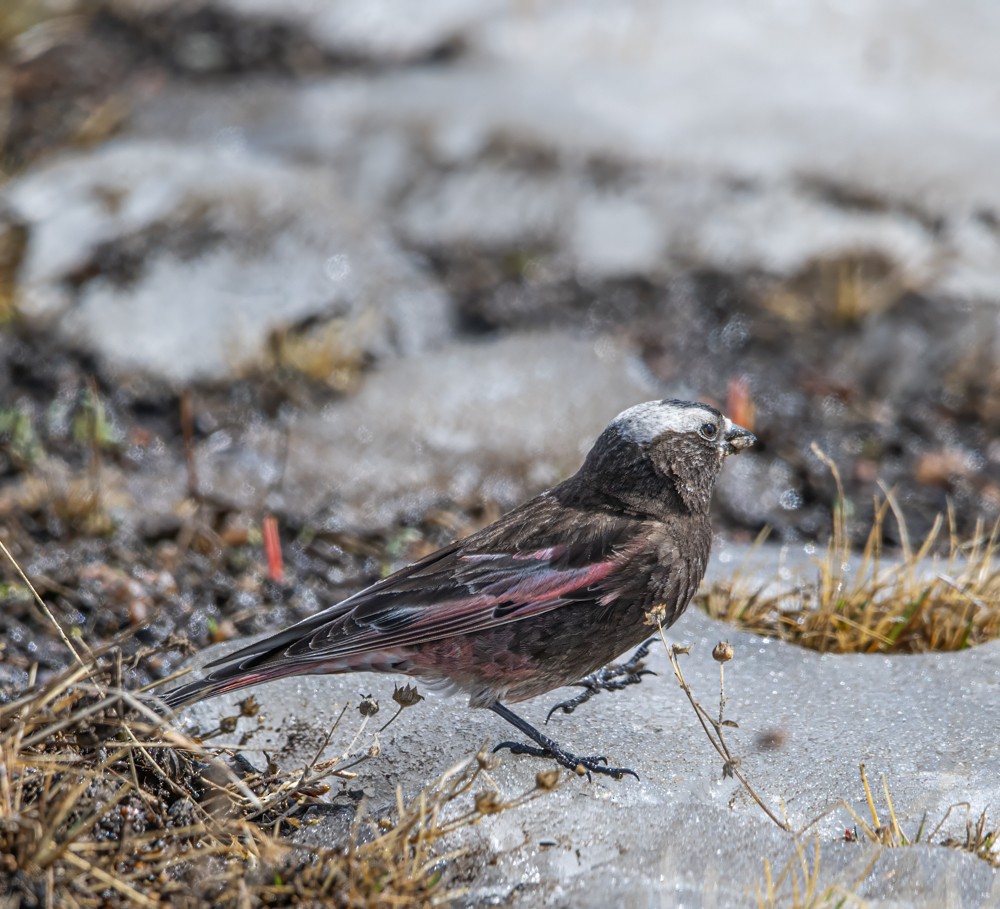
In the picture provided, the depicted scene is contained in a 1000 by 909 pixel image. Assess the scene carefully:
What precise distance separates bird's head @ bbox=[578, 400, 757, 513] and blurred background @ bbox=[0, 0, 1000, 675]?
176cm

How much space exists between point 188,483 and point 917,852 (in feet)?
13.9

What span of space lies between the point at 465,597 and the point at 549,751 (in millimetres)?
567

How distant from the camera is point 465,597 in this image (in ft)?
13.7

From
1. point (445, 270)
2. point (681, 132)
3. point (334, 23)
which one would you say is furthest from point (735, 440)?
point (334, 23)

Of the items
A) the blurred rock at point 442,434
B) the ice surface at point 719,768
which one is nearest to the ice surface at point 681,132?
the blurred rock at point 442,434

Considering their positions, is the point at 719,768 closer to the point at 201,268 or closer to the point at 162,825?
the point at 162,825

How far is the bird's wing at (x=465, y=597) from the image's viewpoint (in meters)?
4.09

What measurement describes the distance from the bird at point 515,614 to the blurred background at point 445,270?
141 cm

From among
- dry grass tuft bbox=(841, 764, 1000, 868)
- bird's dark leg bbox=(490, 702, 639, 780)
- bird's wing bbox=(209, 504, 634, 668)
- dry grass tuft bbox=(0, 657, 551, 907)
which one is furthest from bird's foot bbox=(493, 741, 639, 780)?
dry grass tuft bbox=(841, 764, 1000, 868)

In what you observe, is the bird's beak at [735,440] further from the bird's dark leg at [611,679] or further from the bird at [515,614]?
the bird's dark leg at [611,679]

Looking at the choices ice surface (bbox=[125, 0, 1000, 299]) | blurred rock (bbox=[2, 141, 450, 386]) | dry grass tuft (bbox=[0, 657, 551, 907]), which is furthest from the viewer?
ice surface (bbox=[125, 0, 1000, 299])

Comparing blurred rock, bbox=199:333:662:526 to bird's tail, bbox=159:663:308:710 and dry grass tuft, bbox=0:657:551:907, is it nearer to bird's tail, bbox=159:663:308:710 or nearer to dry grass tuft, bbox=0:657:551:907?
bird's tail, bbox=159:663:308:710

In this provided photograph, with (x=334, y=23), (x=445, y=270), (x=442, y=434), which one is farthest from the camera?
(x=334, y=23)

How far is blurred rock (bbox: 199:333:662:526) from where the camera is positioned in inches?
259
